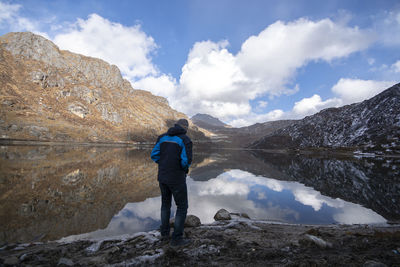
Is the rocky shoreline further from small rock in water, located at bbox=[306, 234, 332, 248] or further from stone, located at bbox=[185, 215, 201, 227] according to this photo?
stone, located at bbox=[185, 215, 201, 227]

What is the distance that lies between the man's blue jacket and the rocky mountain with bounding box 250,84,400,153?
130 metres

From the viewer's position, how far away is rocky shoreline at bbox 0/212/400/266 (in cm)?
545

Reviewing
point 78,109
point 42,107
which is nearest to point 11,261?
point 42,107

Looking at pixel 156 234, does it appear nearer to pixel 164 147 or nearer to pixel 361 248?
pixel 164 147

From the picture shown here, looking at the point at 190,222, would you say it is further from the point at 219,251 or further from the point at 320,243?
the point at 320,243

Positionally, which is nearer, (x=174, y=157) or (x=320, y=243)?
(x=320, y=243)

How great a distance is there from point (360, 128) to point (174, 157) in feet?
582

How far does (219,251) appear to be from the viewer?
6254mm

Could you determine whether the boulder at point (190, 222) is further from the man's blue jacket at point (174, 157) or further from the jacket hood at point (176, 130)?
the jacket hood at point (176, 130)

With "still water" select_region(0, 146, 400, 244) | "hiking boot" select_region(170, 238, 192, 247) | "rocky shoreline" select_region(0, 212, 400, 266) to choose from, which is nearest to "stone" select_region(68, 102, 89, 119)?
"still water" select_region(0, 146, 400, 244)

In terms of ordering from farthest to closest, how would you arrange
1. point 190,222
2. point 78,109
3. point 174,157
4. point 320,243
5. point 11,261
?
point 78,109 → point 190,222 → point 174,157 → point 320,243 → point 11,261

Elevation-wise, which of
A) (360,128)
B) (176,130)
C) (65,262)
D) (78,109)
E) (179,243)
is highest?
(78,109)

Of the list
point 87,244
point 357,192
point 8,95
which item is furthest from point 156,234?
point 8,95

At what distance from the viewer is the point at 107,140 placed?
160 metres
